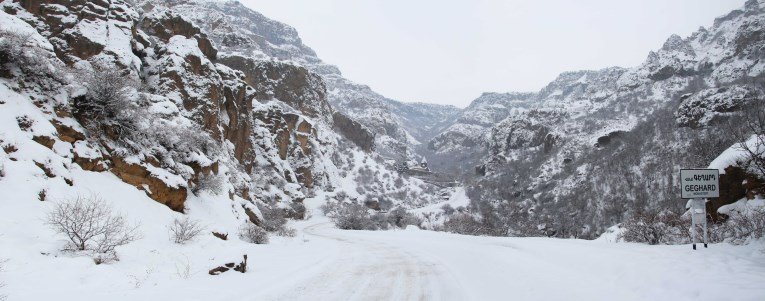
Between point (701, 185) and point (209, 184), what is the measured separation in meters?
18.3

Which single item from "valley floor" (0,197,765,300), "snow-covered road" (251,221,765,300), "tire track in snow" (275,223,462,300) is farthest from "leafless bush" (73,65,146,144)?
"tire track in snow" (275,223,462,300)

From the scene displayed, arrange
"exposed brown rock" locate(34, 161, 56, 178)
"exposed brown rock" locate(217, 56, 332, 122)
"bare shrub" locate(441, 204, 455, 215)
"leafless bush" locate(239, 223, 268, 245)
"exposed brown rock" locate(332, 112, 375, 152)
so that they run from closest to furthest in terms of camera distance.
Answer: "exposed brown rock" locate(34, 161, 56, 178) → "leafless bush" locate(239, 223, 268, 245) → "exposed brown rock" locate(217, 56, 332, 122) → "bare shrub" locate(441, 204, 455, 215) → "exposed brown rock" locate(332, 112, 375, 152)

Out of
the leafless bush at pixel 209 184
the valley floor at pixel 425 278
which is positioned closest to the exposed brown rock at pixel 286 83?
the leafless bush at pixel 209 184

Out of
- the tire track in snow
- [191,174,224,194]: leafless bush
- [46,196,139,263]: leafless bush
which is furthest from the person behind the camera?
[191,174,224,194]: leafless bush

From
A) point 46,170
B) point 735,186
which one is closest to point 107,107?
point 46,170

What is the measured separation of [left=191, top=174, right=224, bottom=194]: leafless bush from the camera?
18.9 m

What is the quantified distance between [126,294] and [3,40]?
11330 mm

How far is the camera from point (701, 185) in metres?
9.55

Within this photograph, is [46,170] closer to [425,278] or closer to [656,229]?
[425,278]

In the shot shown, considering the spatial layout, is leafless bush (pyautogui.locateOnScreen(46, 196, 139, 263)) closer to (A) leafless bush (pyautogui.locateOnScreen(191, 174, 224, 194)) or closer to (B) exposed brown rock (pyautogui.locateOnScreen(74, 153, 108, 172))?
(B) exposed brown rock (pyautogui.locateOnScreen(74, 153, 108, 172))

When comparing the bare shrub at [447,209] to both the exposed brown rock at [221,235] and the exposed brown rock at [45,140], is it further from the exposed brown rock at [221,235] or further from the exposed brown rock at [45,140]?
the exposed brown rock at [45,140]

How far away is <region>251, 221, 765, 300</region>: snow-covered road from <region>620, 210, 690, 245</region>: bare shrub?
3029mm

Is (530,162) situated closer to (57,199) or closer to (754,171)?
(754,171)

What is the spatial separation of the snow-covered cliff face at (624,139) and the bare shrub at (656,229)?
95.0ft
